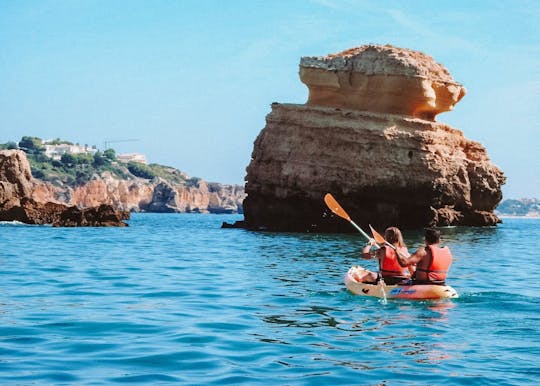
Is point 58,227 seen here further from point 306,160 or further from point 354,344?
point 354,344

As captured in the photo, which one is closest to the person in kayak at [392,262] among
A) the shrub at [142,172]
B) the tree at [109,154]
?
the shrub at [142,172]

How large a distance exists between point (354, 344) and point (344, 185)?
26911mm

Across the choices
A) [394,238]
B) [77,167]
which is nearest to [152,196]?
[77,167]

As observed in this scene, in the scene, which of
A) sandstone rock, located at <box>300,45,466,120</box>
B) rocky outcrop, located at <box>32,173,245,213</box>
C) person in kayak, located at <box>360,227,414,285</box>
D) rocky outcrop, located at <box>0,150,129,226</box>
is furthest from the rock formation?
rocky outcrop, located at <box>32,173,245,213</box>

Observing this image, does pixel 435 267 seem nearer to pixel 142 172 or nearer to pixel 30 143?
pixel 142 172

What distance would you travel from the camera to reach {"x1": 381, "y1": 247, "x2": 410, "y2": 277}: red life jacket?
15242 mm

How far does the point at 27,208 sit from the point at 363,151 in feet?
60.3

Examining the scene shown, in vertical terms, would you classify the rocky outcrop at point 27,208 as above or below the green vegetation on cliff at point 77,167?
below

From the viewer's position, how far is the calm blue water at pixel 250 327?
8867mm

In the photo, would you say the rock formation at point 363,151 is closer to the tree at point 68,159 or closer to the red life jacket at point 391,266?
the red life jacket at point 391,266

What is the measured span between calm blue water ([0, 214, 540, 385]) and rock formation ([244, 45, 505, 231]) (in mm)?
15976

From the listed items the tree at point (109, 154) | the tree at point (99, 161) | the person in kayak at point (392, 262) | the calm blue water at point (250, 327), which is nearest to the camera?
the calm blue water at point (250, 327)

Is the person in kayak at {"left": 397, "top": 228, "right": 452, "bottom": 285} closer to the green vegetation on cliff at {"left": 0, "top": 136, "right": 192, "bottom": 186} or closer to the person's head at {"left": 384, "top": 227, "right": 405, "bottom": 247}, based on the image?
the person's head at {"left": 384, "top": 227, "right": 405, "bottom": 247}

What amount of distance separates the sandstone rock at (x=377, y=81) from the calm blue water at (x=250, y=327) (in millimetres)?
18210
